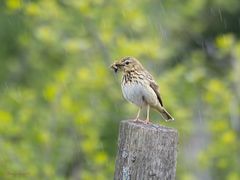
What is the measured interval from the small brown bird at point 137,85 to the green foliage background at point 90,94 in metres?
3.73

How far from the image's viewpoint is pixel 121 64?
7.91 metres

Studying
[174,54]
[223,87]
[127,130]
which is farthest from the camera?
[174,54]

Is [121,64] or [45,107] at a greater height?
[45,107]

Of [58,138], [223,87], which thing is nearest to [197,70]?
[223,87]

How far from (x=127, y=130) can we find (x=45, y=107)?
7739mm

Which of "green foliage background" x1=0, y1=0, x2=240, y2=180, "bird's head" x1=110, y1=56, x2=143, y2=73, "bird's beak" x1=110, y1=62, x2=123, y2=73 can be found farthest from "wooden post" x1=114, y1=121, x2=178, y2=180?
"green foliage background" x1=0, y1=0, x2=240, y2=180

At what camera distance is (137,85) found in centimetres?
803

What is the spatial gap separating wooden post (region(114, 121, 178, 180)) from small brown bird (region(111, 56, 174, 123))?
194cm

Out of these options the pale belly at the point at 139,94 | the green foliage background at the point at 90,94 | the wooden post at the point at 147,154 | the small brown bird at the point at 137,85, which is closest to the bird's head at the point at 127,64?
the small brown bird at the point at 137,85

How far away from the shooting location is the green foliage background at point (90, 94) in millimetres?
12508

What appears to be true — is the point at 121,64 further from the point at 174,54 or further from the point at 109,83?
the point at 174,54

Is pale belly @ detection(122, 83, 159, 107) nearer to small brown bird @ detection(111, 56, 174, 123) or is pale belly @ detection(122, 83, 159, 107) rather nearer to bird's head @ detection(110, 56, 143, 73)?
small brown bird @ detection(111, 56, 174, 123)

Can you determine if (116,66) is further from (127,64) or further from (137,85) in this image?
(137,85)

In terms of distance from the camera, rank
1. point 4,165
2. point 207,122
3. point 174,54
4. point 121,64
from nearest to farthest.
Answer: point 121,64, point 4,165, point 207,122, point 174,54
